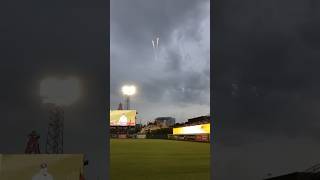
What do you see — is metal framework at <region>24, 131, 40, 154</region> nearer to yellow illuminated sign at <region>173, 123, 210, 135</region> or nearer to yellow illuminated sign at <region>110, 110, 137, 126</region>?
yellow illuminated sign at <region>173, 123, 210, 135</region>

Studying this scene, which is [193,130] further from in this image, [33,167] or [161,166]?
[33,167]

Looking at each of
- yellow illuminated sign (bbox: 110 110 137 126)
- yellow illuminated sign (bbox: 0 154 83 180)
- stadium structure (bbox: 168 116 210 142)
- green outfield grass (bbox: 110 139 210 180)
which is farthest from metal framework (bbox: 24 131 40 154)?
yellow illuminated sign (bbox: 110 110 137 126)

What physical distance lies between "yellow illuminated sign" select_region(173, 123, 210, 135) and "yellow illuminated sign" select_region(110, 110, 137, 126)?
488 cm

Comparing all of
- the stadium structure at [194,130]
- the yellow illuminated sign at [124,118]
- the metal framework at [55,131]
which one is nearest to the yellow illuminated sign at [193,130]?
the stadium structure at [194,130]

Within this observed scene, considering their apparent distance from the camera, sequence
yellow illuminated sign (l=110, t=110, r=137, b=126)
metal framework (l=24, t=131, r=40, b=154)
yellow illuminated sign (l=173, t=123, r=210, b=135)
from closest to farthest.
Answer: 1. metal framework (l=24, t=131, r=40, b=154)
2. yellow illuminated sign (l=173, t=123, r=210, b=135)
3. yellow illuminated sign (l=110, t=110, r=137, b=126)

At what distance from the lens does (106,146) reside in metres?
11.4

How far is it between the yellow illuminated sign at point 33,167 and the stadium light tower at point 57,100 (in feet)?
30.5

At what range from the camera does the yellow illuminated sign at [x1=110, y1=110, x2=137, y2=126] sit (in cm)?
4606

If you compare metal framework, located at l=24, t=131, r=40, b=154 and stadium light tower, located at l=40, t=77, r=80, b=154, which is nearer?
metal framework, located at l=24, t=131, r=40, b=154

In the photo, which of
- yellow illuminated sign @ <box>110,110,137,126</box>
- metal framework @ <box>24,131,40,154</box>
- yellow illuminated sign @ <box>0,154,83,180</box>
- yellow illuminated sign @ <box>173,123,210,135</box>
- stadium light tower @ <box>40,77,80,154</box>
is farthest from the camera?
yellow illuminated sign @ <box>110,110,137,126</box>

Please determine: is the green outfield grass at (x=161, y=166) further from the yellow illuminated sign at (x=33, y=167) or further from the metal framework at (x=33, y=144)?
the yellow illuminated sign at (x=33, y=167)

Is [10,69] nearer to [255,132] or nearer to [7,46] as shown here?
[7,46]

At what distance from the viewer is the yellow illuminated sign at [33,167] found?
6.56 feet

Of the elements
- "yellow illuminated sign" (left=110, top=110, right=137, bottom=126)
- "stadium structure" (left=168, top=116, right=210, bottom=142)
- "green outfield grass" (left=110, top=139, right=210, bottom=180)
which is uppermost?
"yellow illuminated sign" (left=110, top=110, right=137, bottom=126)
